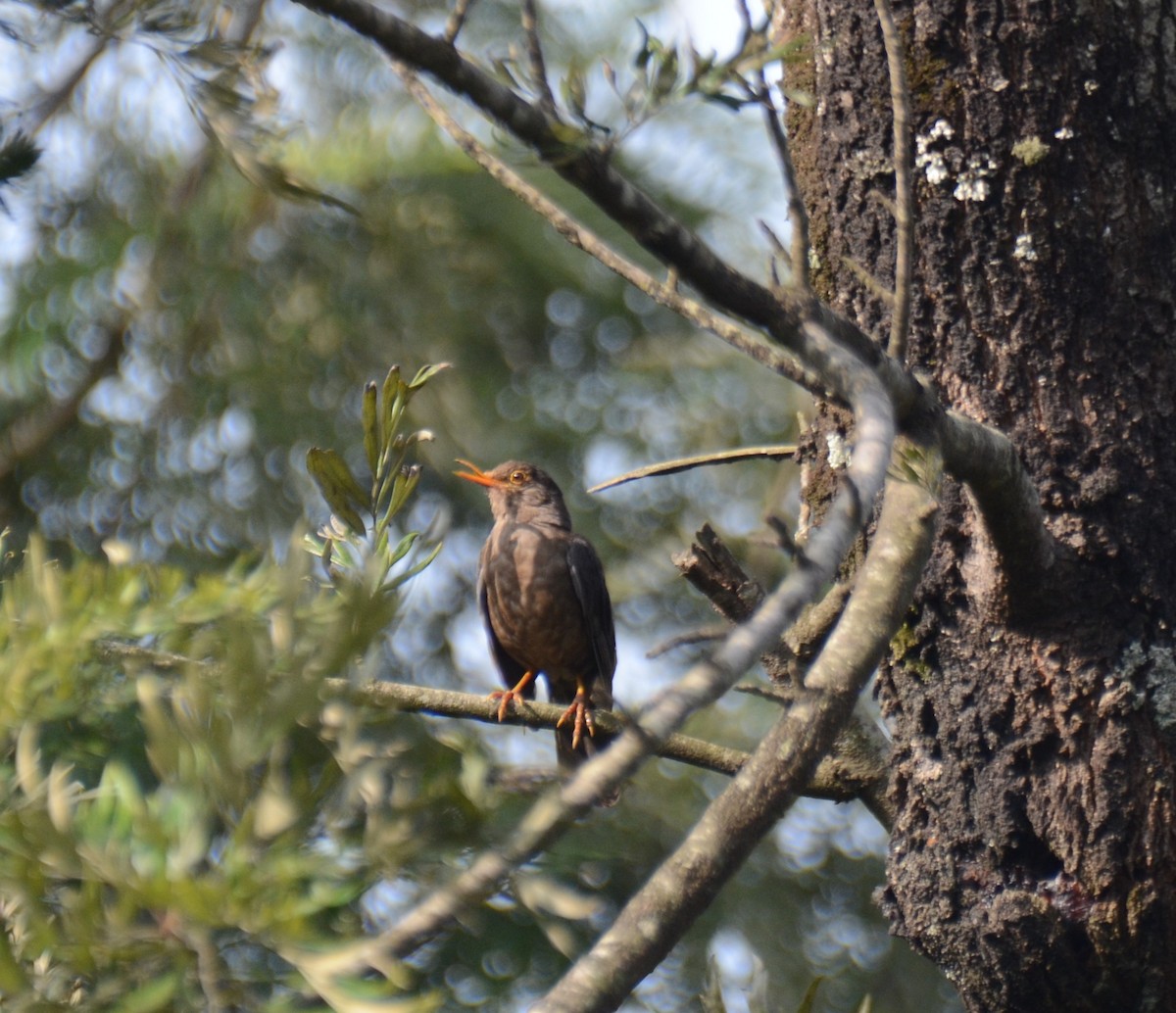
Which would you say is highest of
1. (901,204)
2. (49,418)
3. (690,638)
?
(49,418)

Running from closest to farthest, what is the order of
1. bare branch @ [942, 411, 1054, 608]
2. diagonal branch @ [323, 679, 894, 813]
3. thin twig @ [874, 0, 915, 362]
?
thin twig @ [874, 0, 915, 362]
bare branch @ [942, 411, 1054, 608]
diagonal branch @ [323, 679, 894, 813]

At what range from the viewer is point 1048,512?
2234 mm

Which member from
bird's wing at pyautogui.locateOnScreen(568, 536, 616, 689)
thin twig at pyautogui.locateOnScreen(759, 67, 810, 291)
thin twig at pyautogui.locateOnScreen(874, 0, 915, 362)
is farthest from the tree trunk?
bird's wing at pyautogui.locateOnScreen(568, 536, 616, 689)

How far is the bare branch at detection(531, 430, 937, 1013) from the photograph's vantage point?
3.27 ft

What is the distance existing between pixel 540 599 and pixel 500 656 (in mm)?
380

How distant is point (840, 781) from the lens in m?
2.65

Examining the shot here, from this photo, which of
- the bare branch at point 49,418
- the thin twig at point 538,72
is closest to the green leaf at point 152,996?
the thin twig at point 538,72

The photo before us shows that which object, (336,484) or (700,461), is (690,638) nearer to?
(336,484)

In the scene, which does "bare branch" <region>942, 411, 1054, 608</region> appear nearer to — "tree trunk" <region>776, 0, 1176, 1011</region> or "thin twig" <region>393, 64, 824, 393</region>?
"tree trunk" <region>776, 0, 1176, 1011</region>

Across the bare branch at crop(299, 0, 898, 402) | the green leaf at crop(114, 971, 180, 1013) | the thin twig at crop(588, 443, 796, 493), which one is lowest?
the green leaf at crop(114, 971, 180, 1013)

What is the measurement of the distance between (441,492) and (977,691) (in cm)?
417

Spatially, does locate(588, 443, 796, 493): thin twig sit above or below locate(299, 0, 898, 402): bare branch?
above

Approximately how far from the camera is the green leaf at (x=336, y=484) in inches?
77.5

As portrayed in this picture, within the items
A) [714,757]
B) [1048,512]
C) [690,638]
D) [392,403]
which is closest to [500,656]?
[714,757]
